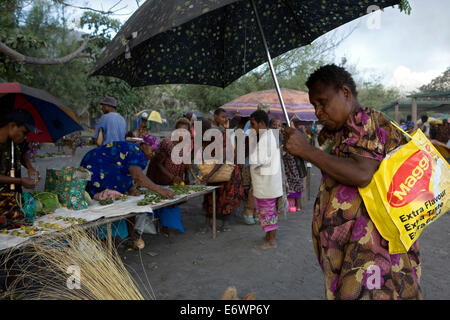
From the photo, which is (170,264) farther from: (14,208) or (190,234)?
(14,208)

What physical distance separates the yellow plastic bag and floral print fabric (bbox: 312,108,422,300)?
6 centimetres

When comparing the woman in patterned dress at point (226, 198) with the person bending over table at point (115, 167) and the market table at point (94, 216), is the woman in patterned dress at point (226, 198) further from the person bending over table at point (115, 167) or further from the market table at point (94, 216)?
the person bending over table at point (115, 167)

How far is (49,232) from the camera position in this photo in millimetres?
2840

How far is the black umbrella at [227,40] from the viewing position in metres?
2.53

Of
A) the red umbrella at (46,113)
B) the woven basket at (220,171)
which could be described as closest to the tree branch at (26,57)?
the red umbrella at (46,113)

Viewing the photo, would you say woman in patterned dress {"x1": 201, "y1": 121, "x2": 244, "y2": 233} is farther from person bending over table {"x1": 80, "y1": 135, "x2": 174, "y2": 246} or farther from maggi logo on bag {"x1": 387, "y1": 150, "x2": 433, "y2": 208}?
maggi logo on bag {"x1": 387, "y1": 150, "x2": 433, "y2": 208}

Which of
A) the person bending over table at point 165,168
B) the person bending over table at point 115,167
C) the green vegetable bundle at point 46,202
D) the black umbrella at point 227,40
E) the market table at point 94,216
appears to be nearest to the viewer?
the black umbrella at point 227,40

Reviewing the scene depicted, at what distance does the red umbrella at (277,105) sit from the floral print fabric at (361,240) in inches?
214

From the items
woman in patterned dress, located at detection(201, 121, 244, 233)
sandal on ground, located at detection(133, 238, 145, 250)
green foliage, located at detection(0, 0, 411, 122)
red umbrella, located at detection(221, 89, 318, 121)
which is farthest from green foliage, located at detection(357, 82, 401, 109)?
sandal on ground, located at detection(133, 238, 145, 250)

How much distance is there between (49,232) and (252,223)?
3.84 m

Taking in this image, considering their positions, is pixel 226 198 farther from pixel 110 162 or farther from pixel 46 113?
pixel 46 113

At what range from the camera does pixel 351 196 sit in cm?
161
